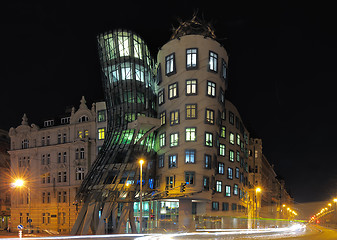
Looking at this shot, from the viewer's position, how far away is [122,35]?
2534 inches

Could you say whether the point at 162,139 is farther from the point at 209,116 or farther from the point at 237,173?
the point at 237,173

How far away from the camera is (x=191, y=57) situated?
6031 centimetres

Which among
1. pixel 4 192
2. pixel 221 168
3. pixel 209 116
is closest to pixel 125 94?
pixel 209 116

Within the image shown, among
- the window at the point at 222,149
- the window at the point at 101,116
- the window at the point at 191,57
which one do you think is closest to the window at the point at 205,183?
the window at the point at 222,149

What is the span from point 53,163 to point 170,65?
32326mm

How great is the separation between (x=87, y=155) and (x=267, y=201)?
72349 millimetres

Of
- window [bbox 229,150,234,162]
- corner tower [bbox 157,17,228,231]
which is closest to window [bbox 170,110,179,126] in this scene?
corner tower [bbox 157,17,228,231]

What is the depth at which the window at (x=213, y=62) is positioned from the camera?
6062 centimetres

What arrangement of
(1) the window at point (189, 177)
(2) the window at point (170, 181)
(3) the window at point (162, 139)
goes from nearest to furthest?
(1) the window at point (189, 177) < (2) the window at point (170, 181) < (3) the window at point (162, 139)

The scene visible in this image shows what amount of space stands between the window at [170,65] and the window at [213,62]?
5.39m

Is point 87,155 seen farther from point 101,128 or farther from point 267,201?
point 267,201

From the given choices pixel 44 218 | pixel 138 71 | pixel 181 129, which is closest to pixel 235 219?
pixel 181 129

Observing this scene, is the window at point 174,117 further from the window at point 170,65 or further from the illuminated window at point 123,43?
the illuminated window at point 123,43

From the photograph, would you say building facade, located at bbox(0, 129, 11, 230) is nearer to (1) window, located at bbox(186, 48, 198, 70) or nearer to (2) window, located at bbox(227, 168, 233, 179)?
(2) window, located at bbox(227, 168, 233, 179)
